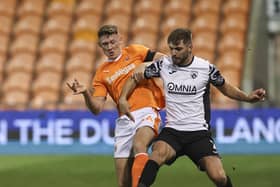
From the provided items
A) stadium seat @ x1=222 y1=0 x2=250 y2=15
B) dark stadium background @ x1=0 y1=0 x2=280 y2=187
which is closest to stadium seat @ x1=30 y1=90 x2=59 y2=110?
dark stadium background @ x1=0 y1=0 x2=280 y2=187

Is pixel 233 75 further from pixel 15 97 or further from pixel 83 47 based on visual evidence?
pixel 15 97

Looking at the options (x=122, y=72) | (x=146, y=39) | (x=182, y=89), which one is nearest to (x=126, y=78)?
(x=122, y=72)

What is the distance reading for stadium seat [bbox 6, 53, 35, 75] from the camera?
16.6m

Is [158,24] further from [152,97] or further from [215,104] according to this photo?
[152,97]

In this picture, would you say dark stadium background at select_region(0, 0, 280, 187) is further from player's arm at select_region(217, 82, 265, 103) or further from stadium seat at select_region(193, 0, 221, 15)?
player's arm at select_region(217, 82, 265, 103)

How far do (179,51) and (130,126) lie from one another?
1005mm

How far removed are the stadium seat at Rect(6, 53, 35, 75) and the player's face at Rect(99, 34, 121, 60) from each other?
893 centimetres

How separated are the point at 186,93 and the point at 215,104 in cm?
682

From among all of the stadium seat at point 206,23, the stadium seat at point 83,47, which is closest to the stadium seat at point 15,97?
the stadium seat at point 83,47

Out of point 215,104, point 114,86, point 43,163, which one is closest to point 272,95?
point 215,104

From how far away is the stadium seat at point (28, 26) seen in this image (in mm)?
17266

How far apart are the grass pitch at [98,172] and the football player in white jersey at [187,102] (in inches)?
89.0

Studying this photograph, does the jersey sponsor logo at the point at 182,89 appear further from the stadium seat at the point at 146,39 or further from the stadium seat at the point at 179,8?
the stadium seat at the point at 179,8

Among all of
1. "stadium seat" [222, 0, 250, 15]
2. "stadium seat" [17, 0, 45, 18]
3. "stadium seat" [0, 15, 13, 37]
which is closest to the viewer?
"stadium seat" [222, 0, 250, 15]
